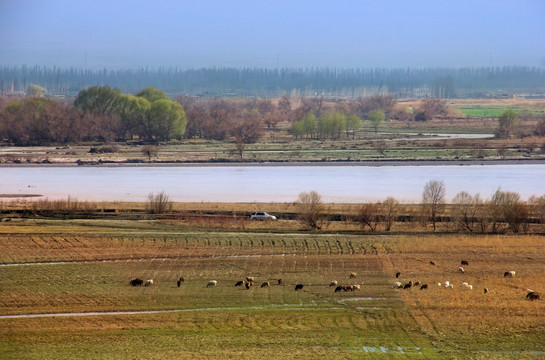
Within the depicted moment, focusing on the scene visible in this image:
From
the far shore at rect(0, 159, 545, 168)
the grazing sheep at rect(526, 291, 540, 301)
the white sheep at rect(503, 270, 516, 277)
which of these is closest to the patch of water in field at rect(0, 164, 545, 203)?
the far shore at rect(0, 159, 545, 168)

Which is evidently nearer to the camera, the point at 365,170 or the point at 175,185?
the point at 175,185

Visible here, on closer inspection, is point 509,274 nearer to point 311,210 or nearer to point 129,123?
point 311,210

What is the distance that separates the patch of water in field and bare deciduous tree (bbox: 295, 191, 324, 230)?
538 cm

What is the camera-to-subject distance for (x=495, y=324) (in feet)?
76.4

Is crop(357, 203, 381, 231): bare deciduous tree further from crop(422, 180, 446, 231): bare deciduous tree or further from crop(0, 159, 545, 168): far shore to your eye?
crop(0, 159, 545, 168): far shore

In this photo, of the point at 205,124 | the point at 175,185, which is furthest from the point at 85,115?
the point at 175,185

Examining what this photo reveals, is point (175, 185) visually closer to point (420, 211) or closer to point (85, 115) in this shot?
point (420, 211)

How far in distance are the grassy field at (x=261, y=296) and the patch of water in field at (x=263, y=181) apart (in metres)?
11.9

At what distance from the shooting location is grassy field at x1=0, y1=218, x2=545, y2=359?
21.3m

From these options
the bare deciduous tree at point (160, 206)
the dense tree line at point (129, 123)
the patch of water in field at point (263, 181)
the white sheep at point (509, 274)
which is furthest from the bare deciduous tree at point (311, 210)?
the dense tree line at point (129, 123)

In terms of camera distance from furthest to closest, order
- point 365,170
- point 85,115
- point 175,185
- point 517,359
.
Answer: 1. point 85,115
2. point 365,170
3. point 175,185
4. point 517,359

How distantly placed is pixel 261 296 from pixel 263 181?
1282 inches

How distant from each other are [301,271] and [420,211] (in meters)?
14.1

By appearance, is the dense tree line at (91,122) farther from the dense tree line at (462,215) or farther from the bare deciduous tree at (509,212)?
the bare deciduous tree at (509,212)
